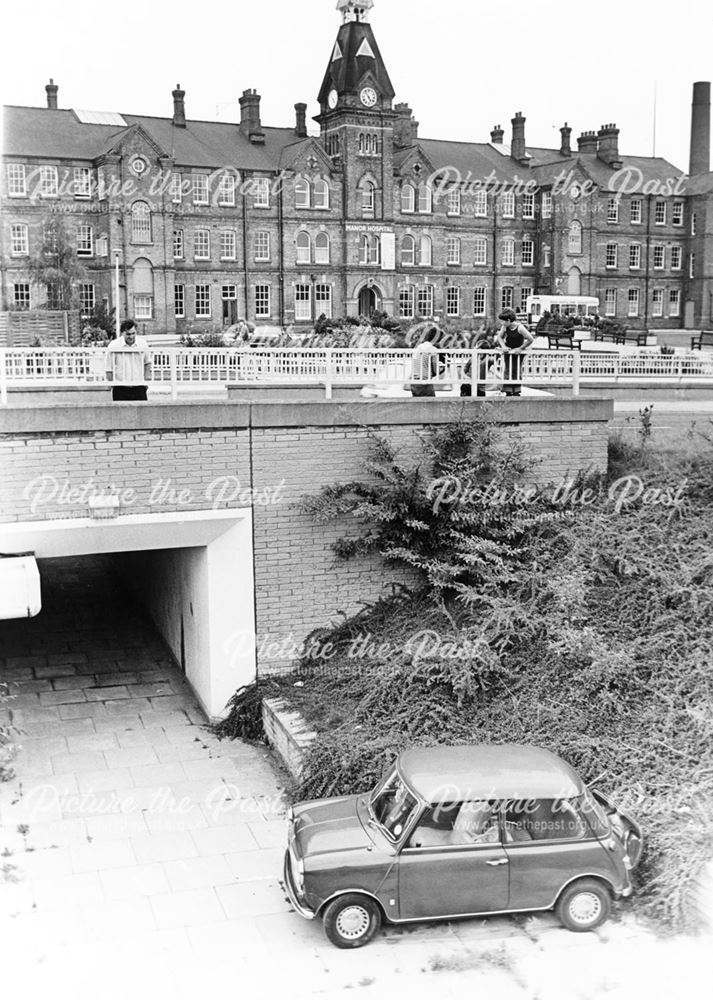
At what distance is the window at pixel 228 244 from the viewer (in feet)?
202

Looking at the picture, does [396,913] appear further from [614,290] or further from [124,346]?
[614,290]

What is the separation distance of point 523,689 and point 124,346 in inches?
279

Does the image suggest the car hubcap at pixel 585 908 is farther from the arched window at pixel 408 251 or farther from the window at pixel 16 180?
the arched window at pixel 408 251

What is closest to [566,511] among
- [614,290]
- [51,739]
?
[51,739]

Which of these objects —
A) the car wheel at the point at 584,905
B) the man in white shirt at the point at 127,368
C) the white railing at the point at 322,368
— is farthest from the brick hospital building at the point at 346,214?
the car wheel at the point at 584,905

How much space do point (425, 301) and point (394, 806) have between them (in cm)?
6059

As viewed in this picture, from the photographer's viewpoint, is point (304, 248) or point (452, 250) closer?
point (304, 248)

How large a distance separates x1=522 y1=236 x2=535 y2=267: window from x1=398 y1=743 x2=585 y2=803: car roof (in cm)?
6463

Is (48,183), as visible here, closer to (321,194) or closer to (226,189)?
(226,189)

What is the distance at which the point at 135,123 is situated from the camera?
58.1 m

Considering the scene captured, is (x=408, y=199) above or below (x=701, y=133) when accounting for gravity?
below

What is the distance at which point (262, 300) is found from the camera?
6316cm

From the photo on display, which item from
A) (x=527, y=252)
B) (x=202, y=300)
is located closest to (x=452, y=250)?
(x=527, y=252)

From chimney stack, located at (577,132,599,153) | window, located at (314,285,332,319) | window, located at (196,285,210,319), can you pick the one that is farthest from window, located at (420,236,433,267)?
chimney stack, located at (577,132,599,153)
